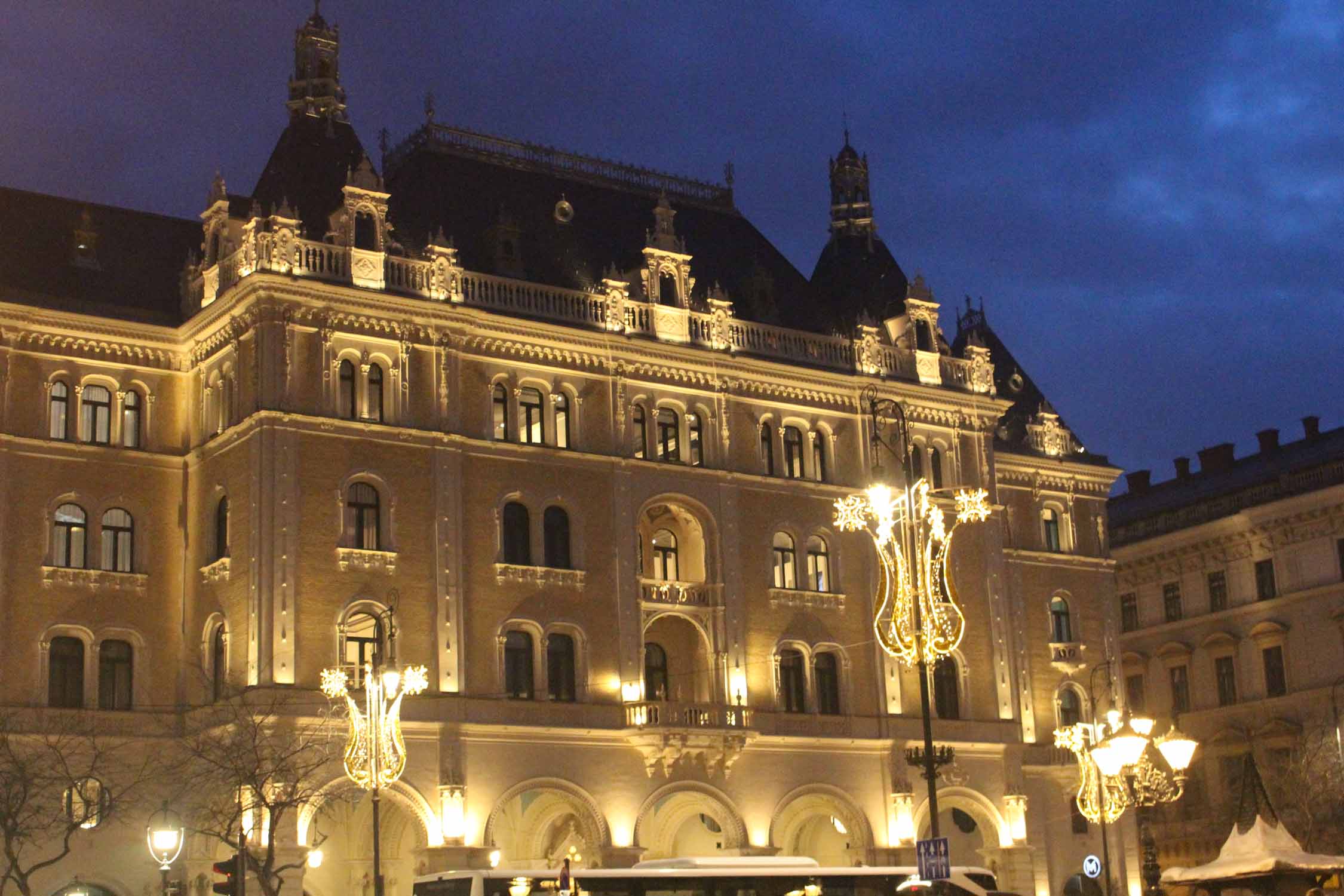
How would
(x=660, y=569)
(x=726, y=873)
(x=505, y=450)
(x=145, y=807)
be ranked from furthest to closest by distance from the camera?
1. (x=660, y=569)
2. (x=505, y=450)
3. (x=145, y=807)
4. (x=726, y=873)

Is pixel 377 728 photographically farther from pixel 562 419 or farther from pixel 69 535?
pixel 562 419

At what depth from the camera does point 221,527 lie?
52.8 meters

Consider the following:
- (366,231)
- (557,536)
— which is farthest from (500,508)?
(366,231)

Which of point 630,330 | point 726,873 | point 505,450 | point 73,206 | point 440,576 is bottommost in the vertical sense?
point 726,873

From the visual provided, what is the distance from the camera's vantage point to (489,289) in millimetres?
55562

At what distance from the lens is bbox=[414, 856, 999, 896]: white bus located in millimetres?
41188

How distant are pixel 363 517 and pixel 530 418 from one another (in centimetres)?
606

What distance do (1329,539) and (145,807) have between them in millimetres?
43083

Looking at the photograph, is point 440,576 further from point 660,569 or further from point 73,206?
point 73,206

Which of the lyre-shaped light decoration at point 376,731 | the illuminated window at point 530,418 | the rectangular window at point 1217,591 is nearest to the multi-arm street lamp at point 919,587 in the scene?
the lyre-shaped light decoration at point 376,731

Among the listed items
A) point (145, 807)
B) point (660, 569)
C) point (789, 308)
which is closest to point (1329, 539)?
point (789, 308)

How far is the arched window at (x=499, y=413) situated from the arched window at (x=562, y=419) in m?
1.46

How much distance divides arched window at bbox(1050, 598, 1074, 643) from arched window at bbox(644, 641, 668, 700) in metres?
15.6

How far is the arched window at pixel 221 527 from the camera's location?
52344 mm
